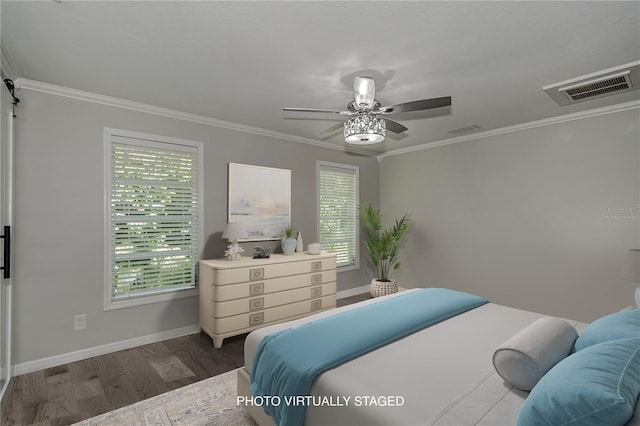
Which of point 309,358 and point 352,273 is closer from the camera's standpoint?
point 309,358

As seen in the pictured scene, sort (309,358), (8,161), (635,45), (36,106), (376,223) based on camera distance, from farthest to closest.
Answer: (376,223)
(36,106)
(8,161)
(635,45)
(309,358)

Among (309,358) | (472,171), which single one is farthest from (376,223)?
(309,358)

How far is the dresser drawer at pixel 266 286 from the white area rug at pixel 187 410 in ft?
2.96

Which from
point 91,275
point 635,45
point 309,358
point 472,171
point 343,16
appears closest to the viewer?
point 309,358

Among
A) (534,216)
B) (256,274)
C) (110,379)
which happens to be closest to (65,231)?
(110,379)

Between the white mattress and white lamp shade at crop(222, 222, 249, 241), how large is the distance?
5.34 feet

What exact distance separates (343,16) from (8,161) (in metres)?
2.81

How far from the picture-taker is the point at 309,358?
5.16 ft

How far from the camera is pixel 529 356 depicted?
1307 mm

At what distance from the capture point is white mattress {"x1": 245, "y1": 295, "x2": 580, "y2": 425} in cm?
125

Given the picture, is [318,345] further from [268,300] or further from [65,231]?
[65,231]

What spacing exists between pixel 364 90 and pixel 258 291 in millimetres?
2334

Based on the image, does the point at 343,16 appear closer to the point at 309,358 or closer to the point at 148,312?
the point at 309,358

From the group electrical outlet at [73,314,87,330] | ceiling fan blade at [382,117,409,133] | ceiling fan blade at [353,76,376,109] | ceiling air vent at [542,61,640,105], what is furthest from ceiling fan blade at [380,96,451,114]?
electrical outlet at [73,314,87,330]
